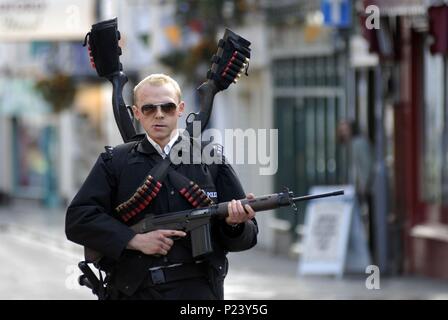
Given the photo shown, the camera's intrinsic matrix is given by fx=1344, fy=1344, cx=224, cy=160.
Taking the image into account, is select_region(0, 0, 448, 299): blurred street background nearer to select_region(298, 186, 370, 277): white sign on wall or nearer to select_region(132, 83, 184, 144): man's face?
select_region(298, 186, 370, 277): white sign on wall

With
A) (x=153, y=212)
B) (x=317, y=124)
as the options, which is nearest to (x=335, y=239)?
(x=317, y=124)

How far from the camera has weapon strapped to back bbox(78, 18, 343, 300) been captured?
610cm

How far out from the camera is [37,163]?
38.6 meters

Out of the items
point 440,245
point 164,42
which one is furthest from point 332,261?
point 164,42

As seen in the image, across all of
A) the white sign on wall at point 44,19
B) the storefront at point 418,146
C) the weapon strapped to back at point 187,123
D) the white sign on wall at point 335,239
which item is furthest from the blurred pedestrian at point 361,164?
the weapon strapped to back at point 187,123

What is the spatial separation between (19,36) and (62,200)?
13.0 metres

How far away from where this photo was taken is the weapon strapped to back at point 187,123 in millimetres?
6102

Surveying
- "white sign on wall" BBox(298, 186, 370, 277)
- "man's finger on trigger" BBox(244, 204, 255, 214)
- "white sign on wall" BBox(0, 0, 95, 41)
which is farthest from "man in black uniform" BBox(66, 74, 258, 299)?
"white sign on wall" BBox(0, 0, 95, 41)

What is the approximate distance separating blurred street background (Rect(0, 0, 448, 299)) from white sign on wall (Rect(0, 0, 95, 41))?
0.08 ft

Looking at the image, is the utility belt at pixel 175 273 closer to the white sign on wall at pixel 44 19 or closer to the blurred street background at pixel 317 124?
the blurred street background at pixel 317 124

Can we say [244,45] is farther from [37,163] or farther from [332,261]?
[37,163]

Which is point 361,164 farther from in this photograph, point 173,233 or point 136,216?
point 173,233

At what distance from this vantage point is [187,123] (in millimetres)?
6570

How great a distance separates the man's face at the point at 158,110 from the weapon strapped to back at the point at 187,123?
0.44ft
